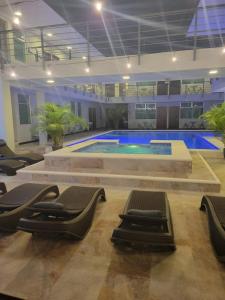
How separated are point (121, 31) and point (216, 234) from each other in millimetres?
8833

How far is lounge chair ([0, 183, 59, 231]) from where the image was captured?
2777mm

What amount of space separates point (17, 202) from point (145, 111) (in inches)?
679

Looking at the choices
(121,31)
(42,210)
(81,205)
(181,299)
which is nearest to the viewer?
(181,299)

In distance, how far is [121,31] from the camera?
888 centimetres

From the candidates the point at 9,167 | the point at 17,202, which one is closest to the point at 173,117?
the point at 9,167

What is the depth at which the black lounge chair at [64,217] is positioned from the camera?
248 cm

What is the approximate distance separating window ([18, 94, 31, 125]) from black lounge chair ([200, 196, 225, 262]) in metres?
9.96

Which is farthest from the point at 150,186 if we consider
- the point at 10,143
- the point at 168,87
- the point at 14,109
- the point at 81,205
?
A: the point at 168,87

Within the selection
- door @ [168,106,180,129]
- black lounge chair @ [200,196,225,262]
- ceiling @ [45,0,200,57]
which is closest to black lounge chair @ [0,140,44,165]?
ceiling @ [45,0,200,57]

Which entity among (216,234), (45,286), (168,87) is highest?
(168,87)

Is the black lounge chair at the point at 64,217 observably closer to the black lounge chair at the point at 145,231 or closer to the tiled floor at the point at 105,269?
the tiled floor at the point at 105,269

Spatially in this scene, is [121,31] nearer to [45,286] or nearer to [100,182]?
[100,182]

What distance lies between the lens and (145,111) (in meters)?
19.3

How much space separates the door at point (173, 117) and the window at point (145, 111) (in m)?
1.47
